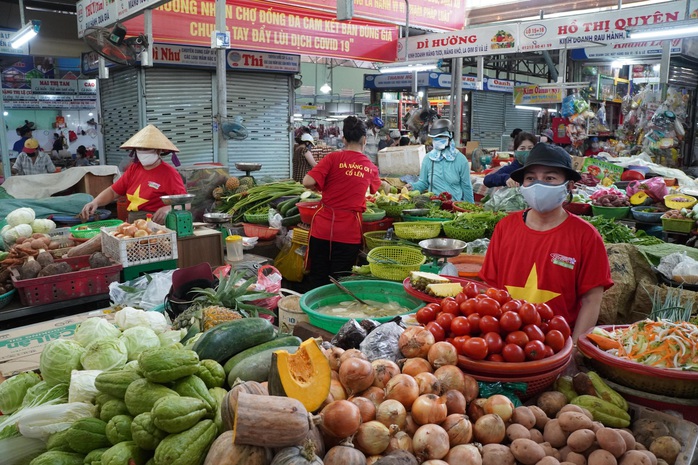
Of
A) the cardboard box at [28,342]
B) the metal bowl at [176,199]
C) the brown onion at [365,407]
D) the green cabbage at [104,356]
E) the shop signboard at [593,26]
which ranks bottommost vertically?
the cardboard box at [28,342]

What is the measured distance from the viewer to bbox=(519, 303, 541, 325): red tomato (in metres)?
2.04

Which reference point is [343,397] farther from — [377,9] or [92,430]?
[377,9]

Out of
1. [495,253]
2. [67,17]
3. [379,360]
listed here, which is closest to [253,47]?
[67,17]

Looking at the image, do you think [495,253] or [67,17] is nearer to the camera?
[495,253]

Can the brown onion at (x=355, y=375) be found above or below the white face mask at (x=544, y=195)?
below

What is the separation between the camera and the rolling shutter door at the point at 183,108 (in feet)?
34.4

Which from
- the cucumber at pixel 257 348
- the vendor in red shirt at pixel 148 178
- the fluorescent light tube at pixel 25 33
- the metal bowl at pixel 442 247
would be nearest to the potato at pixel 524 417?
the cucumber at pixel 257 348

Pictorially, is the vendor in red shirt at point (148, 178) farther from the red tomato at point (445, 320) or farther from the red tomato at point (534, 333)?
the red tomato at point (534, 333)

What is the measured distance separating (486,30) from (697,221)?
5.16 metres

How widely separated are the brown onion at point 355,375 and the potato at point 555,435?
22.6 inches

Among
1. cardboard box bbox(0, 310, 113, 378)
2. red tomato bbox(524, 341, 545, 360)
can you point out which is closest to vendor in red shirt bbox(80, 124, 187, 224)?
cardboard box bbox(0, 310, 113, 378)

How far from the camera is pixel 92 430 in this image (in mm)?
1752

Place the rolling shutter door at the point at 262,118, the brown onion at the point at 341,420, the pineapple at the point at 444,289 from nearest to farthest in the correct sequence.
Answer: the brown onion at the point at 341,420 → the pineapple at the point at 444,289 → the rolling shutter door at the point at 262,118

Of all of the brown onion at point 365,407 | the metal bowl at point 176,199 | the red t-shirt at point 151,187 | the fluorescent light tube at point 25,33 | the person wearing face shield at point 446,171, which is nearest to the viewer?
the brown onion at point 365,407
